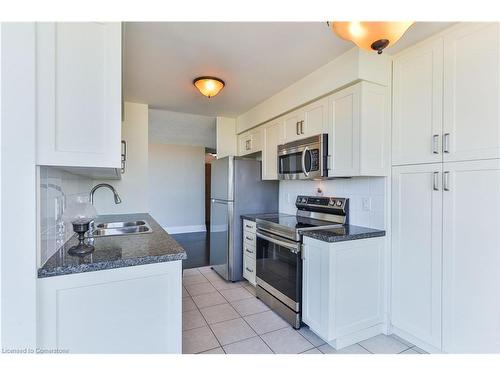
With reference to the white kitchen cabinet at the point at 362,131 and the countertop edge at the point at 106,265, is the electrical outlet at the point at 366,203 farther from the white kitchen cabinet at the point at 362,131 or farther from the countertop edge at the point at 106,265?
the countertop edge at the point at 106,265

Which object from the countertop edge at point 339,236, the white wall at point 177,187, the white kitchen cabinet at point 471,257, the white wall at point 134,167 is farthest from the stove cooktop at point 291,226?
the white wall at point 177,187

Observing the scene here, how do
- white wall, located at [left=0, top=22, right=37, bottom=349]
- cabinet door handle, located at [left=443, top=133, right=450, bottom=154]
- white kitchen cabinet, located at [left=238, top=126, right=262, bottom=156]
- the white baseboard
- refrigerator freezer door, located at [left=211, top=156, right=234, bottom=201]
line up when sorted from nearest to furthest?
white wall, located at [left=0, top=22, right=37, bottom=349] < cabinet door handle, located at [left=443, top=133, right=450, bottom=154] < refrigerator freezer door, located at [left=211, top=156, right=234, bottom=201] < white kitchen cabinet, located at [left=238, top=126, right=262, bottom=156] < the white baseboard

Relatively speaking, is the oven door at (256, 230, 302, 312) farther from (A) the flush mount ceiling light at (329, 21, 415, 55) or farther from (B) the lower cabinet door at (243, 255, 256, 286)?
(A) the flush mount ceiling light at (329, 21, 415, 55)

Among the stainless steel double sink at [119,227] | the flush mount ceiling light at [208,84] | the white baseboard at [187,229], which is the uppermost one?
the flush mount ceiling light at [208,84]

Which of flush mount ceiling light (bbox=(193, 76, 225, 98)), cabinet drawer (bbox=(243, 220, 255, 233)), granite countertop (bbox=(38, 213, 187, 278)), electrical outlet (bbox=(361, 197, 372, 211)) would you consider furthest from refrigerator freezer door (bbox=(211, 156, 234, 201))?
granite countertop (bbox=(38, 213, 187, 278))

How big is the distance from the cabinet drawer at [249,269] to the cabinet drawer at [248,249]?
0.04 meters

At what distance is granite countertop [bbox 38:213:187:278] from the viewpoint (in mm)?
1142

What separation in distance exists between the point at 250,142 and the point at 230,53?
5.72 feet

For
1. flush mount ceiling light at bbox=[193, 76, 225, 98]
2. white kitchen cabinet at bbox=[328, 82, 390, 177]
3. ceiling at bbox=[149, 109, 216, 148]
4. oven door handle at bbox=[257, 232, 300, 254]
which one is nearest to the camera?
white kitchen cabinet at bbox=[328, 82, 390, 177]

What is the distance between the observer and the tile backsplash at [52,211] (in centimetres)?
117

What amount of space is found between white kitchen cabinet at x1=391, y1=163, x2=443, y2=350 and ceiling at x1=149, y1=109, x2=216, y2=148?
3120 mm
